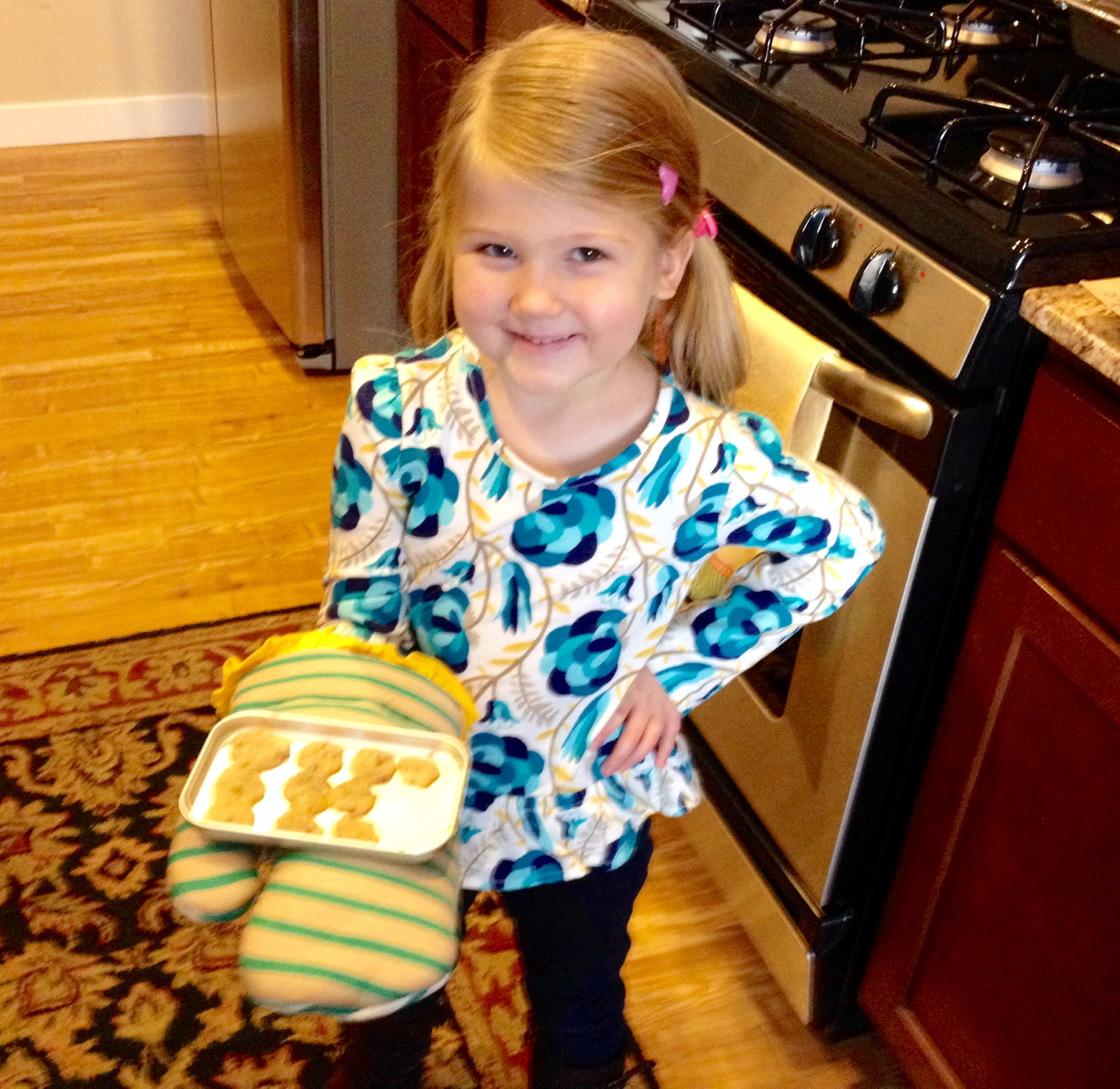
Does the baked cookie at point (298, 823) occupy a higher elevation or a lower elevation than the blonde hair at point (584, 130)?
lower

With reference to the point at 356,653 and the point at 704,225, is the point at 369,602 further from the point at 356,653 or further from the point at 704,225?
the point at 704,225

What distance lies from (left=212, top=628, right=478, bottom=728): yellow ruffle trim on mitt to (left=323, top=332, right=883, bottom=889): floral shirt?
0.04m

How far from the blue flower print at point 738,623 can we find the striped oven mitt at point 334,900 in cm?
22

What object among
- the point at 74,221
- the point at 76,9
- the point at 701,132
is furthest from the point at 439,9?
the point at 76,9

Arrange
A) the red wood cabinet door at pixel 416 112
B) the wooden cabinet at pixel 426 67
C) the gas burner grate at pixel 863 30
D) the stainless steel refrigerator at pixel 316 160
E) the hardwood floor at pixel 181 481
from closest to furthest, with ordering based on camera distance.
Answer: the gas burner grate at pixel 863 30 → the hardwood floor at pixel 181 481 → the wooden cabinet at pixel 426 67 → the red wood cabinet door at pixel 416 112 → the stainless steel refrigerator at pixel 316 160

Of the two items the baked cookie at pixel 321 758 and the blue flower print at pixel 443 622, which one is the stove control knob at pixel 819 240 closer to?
the blue flower print at pixel 443 622

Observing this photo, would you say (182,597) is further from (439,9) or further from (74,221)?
(74,221)

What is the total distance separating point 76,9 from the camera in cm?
313

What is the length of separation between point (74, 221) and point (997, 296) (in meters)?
2.57

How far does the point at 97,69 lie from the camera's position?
3234 millimetres

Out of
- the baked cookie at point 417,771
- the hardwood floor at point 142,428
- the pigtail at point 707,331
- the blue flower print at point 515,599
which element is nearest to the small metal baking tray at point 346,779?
the baked cookie at point 417,771

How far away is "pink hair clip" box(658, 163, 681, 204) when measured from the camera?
764 mm

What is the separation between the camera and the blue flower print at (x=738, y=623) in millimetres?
905

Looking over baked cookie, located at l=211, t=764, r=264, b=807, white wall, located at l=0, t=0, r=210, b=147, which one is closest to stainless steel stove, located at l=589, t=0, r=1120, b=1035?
baked cookie, located at l=211, t=764, r=264, b=807
